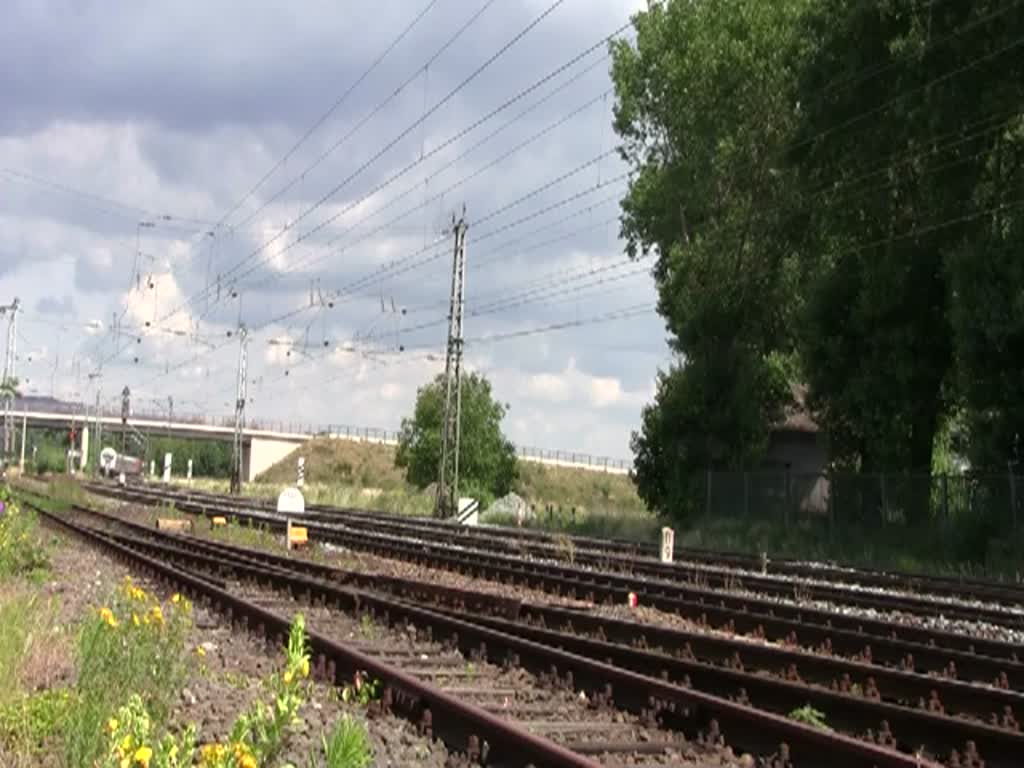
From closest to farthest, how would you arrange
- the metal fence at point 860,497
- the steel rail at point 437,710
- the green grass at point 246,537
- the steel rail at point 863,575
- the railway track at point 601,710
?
the steel rail at point 437,710 < the railway track at point 601,710 < the steel rail at point 863,575 < the green grass at point 246,537 < the metal fence at point 860,497

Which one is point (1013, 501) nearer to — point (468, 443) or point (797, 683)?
point (797, 683)

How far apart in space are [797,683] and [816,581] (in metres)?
14.2

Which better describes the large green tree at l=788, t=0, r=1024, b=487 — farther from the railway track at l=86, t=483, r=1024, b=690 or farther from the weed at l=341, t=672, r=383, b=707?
the weed at l=341, t=672, r=383, b=707

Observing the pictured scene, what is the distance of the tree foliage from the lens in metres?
34.0

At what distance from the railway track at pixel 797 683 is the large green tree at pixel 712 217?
95.8 feet

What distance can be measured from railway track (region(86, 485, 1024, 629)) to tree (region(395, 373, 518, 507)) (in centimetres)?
3975

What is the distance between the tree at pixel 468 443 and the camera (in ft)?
251

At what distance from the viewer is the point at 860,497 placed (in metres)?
38.0

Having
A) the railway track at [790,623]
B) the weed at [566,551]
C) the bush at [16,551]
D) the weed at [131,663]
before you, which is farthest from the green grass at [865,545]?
the weed at [131,663]

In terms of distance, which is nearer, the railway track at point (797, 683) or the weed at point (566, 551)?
the railway track at point (797, 683)

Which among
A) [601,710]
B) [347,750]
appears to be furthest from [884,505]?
[347,750]

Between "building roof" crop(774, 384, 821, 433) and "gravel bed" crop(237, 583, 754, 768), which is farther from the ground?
"building roof" crop(774, 384, 821, 433)

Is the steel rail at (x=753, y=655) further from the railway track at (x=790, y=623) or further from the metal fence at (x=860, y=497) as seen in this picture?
the metal fence at (x=860, y=497)

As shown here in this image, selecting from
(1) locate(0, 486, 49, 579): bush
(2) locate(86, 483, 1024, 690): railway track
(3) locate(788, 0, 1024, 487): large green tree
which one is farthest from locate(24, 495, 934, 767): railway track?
(3) locate(788, 0, 1024, 487): large green tree
